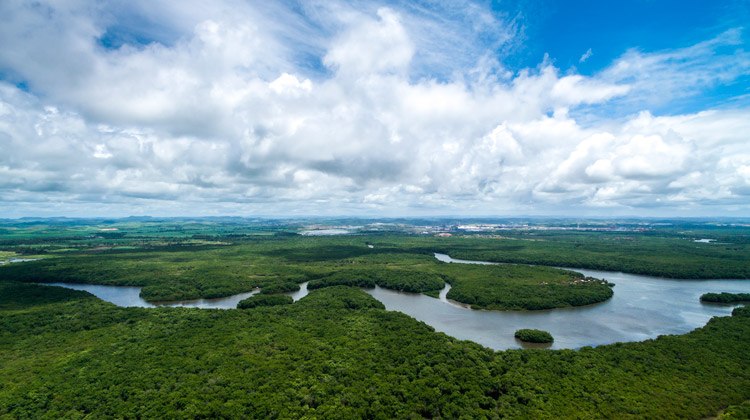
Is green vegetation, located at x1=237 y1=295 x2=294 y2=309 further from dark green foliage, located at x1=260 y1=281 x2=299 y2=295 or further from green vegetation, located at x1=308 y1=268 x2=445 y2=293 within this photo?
green vegetation, located at x1=308 y1=268 x2=445 y2=293

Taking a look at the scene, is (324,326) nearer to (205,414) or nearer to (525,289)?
(205,414)

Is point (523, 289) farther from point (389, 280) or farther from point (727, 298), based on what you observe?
point (727, 298)

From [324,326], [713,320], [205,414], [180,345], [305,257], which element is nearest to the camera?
[205,414]

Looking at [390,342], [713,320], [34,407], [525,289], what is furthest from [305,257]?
[713,320]

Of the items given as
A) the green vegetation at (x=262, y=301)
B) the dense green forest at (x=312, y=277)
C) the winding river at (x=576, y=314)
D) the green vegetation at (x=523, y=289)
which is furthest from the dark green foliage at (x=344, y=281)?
the green vegetation at (x=523, y=289)

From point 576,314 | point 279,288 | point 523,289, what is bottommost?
point 576,314

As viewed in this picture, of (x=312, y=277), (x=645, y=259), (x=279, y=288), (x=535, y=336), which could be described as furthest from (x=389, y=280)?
(x=645, y=259)
